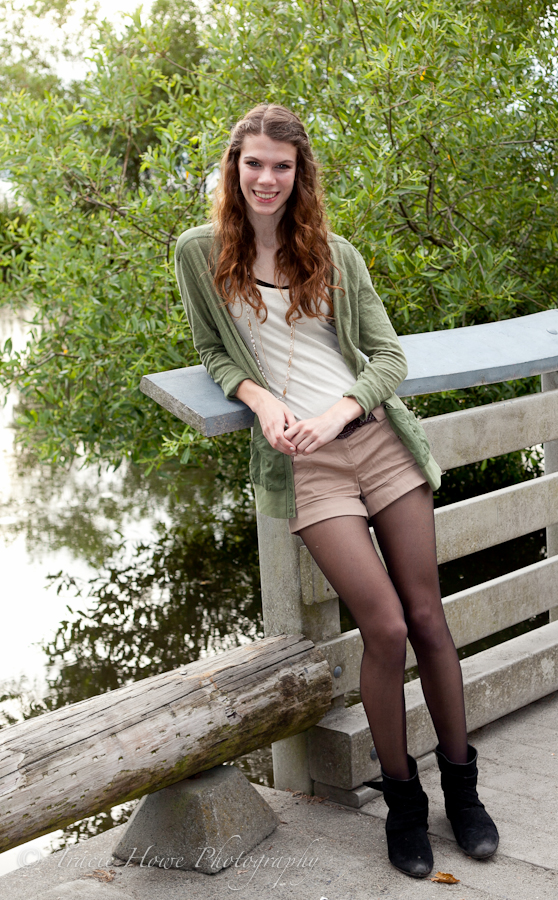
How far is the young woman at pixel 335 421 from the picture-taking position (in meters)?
2.34

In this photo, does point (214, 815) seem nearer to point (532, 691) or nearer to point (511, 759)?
point (511, 759)

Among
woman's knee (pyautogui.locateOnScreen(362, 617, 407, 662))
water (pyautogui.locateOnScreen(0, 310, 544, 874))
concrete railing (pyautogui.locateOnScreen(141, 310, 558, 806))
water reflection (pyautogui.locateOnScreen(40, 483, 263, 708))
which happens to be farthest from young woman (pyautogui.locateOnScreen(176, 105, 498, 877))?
water reflection (pyautogui.locateOnScreen(40, 483, 263, 708))

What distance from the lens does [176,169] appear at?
15.4 ft

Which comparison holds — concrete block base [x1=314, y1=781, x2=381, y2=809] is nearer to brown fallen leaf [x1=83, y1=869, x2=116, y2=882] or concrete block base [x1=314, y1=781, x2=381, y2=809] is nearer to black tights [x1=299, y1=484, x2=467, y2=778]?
black tights [x1=299, y1=484, x2=467, y2=778]

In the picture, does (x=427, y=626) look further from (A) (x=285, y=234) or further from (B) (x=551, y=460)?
(B) (x=551, y=460)

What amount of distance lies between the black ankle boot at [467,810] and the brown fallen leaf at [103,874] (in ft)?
2.85

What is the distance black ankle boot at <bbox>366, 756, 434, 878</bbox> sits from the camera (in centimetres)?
231

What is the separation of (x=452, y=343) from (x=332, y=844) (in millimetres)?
1480

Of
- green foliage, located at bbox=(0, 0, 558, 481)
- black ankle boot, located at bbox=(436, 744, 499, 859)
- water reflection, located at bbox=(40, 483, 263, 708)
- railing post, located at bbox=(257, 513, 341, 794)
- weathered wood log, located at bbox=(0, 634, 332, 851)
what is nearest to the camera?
weathered wood log, located at bbox=(0, 634, 332, 851)

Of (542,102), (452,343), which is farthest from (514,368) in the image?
(542,102)

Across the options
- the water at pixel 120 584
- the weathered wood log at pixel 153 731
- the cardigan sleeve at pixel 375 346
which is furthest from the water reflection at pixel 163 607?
the cardigan sleeve at pixel 375 346

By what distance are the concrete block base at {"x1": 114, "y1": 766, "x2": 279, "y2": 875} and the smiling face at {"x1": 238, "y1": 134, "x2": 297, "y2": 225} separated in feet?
4.79

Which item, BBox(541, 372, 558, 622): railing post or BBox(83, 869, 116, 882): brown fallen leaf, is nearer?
BBox(83, 869, 116, 882): brown fallen leaf

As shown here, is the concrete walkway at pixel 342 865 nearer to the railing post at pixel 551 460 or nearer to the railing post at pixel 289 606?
the railing post at pixel 289 606
